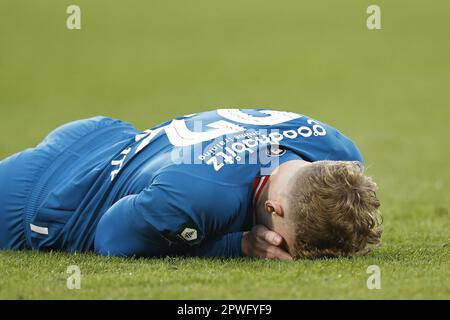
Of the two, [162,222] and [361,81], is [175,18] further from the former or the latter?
[162,222]

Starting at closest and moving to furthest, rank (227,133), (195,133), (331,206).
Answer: (331,206) → (227,133) → (195,133)

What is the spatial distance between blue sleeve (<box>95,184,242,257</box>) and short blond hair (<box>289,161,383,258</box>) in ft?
1.47

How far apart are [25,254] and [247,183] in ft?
4.61

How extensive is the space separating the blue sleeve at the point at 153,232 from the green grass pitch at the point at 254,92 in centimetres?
10

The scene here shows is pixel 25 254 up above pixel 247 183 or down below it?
below

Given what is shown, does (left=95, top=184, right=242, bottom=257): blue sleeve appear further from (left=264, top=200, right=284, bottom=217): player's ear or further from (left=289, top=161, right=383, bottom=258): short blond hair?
(left=289, top=161, right=383, bottom=258): short blond hair

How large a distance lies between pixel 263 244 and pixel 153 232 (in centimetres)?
59

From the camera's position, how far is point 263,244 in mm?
4840

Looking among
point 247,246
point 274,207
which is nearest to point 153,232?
point 247,246

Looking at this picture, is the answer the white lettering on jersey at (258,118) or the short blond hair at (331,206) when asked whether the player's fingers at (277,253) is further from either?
the white lettering on jersey at (258,118)

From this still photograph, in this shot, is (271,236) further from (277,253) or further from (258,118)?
(258,118)

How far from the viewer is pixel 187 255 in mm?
5008

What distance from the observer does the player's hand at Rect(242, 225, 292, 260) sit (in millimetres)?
4762
